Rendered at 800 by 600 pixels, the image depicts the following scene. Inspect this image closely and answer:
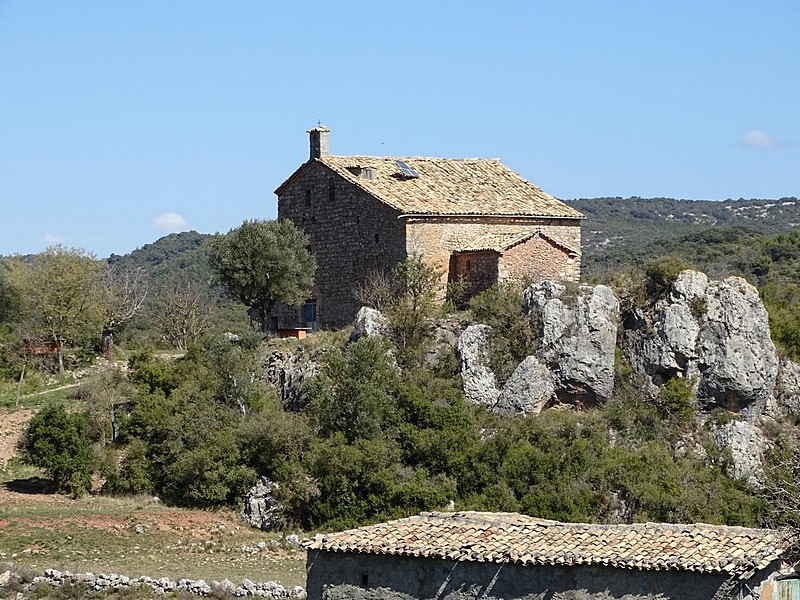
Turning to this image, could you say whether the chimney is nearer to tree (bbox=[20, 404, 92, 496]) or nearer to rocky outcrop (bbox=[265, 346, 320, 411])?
rocky outcrop (bbox=[265, 346, 320, 411])

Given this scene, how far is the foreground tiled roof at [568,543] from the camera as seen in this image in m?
20.7

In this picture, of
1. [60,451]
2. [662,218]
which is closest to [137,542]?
[60,451]

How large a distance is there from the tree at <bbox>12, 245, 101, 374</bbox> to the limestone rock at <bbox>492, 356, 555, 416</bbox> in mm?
18846

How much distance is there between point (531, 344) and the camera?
38062mm

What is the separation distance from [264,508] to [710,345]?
42.2 feet

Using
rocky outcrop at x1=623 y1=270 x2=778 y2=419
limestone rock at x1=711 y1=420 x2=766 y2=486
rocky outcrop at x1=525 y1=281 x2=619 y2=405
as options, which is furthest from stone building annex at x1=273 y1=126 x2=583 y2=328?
limestone rock at x1=711 y1=420 x2=766 y2=486

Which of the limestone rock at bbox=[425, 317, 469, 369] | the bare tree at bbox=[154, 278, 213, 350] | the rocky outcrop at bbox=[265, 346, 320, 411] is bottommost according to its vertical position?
the rocky outcrop at bbox=[265, 346, 320, 411]

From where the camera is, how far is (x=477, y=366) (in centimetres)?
3762

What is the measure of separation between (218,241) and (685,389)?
49.5 ft

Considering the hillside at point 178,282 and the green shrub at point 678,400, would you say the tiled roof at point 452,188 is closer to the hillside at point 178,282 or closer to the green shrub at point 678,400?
the hillside at point 178,282

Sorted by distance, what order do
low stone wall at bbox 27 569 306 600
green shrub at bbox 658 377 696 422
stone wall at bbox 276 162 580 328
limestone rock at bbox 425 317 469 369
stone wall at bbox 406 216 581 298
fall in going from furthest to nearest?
stone wall at bbox 276 162 580 328
stone wall at bbox 406 216 581 298
limestone rock at bbox 425 317 469 369
green shrub at bbox 658 377 696 422
low stone wall at bbox 27 569 306 600

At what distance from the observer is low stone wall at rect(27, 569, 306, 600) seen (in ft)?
94.0

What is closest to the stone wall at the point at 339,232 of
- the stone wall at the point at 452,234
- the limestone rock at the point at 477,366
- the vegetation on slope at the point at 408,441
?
the stone wall at the point at 452,234

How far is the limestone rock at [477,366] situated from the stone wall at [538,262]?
2379 mm
